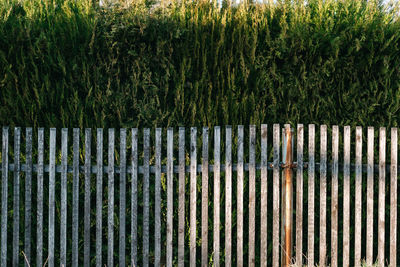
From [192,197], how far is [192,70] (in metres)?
1.39

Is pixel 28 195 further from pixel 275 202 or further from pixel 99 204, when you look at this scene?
pixel 275 202

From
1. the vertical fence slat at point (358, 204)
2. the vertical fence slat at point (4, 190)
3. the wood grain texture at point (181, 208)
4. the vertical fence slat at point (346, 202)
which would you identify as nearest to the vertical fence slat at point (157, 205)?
the wood grain texture at point (181, 208)

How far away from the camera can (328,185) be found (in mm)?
4676

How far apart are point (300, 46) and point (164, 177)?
205cm

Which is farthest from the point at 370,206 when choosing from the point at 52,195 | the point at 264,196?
the point at 52,195

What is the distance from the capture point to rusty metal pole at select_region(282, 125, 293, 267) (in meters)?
4.22

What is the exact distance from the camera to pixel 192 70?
457 cm

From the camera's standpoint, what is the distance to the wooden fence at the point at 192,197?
4223 mm

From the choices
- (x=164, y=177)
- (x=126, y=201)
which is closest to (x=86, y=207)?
(x=126, y=201)

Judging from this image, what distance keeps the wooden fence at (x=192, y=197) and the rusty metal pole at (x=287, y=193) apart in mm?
10

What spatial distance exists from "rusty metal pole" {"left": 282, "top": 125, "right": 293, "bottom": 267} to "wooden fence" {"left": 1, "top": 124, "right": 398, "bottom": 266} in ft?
0.03

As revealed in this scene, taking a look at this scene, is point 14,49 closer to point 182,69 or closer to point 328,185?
point 182,69

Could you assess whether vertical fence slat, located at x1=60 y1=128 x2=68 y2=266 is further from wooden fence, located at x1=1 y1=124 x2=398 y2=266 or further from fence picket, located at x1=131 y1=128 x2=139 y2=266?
fence picket, located at x1=131 y1=128 x2=139 y2=266

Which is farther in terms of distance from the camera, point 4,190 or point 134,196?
point 4,190
